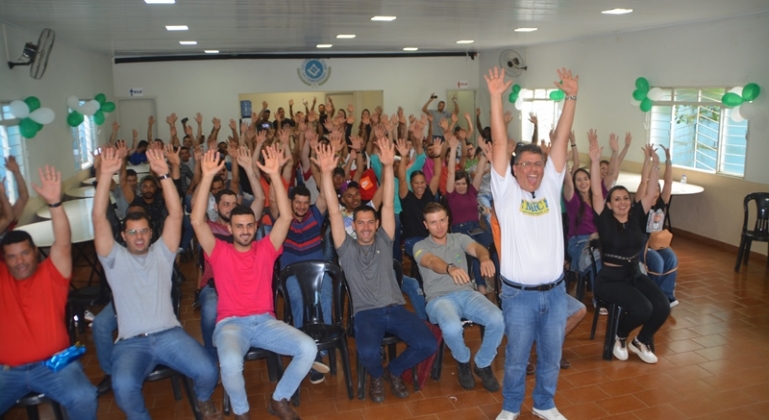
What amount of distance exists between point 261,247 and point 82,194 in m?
5.40

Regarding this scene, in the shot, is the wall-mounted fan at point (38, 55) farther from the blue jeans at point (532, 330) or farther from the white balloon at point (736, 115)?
the white balloon at point (736, 115)

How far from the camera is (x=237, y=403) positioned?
3.76 metres

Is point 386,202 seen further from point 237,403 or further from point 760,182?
point 760,182

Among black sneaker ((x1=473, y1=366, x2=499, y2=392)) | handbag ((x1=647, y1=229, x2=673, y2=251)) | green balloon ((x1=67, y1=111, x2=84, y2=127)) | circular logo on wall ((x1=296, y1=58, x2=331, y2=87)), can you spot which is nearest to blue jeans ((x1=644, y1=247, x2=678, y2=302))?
handbag ((x1=647, y1=229, x2=673, y2=251))

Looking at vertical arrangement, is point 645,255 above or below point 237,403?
above

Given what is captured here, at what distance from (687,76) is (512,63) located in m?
4.70

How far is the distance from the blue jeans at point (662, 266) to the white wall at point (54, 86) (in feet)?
22.9

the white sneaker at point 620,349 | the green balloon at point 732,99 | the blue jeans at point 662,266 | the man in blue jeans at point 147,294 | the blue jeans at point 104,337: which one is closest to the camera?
the man in blue jeans at point 147,294

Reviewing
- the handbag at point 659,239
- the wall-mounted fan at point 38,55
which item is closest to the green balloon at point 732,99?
the handbag at point 659,239

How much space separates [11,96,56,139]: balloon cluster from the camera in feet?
22.2

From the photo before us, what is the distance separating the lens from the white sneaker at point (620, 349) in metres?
4.78

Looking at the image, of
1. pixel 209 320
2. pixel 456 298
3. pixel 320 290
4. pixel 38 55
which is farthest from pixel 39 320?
pixel 38 55

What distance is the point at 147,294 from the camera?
12.6 feet

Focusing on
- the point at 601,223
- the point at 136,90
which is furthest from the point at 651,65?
the point at 136,90
